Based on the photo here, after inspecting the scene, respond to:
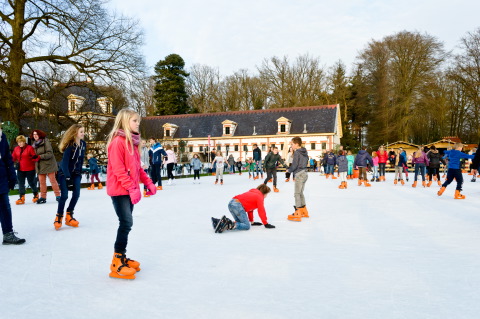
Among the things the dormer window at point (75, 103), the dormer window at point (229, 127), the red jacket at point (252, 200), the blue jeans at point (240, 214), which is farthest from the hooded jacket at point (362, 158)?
the dormer window at point (229, 127)

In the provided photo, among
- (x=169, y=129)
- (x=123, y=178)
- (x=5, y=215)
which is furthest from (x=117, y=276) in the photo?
(x=169, y=129)

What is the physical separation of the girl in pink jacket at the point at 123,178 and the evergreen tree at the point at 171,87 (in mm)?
56436

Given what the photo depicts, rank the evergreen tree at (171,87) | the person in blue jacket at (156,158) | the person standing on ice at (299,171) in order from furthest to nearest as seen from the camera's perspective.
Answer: the evergreen tree at (171,87) < the person in blue jacket at (156,158) < the person standing on ice at (299,171)

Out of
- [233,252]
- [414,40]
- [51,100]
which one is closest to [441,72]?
[414,40]

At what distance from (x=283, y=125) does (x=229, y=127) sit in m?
7.45

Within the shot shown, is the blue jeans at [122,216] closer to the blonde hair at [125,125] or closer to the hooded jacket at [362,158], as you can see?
the blonde hair at [125,125]

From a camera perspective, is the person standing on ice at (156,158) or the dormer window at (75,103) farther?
the dormer window at (75,103)

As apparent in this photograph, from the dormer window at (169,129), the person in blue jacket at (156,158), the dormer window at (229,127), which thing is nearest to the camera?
the person in blue jacket at (156,158)

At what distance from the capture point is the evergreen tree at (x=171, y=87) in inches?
2312

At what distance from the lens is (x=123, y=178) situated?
3.36 meters

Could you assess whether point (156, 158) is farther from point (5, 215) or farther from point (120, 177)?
point (120, 177)

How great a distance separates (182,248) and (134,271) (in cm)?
117

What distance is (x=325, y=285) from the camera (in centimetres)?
322

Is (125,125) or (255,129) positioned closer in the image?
(125,125)
